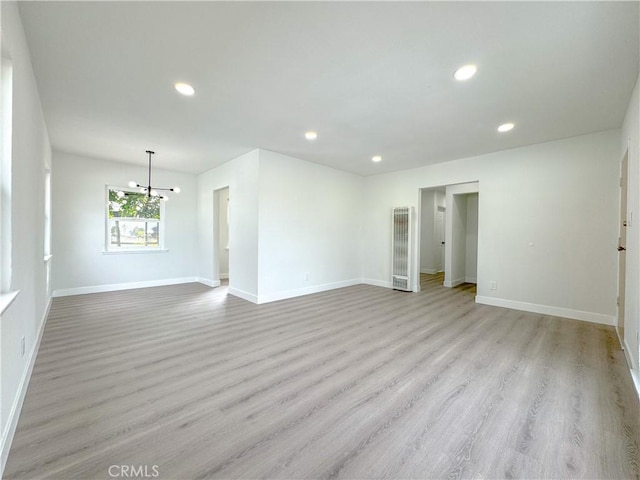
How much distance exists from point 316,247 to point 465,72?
3.82 meters

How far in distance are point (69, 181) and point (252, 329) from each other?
15.8 ft

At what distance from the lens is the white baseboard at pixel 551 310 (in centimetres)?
362

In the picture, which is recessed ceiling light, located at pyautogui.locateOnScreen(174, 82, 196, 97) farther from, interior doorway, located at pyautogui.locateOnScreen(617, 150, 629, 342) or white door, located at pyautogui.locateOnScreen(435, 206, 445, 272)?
white door, located at pyautogui.locateOnScreen(435, 206, 445, 272)

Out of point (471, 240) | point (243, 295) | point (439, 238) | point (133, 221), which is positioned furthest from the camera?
point (439, 238)

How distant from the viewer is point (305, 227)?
5285mm

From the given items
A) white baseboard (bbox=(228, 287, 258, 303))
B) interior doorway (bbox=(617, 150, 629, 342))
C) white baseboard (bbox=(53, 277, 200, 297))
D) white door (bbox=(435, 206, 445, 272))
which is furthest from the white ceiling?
white door (bbox=(435, 206, 445, 272))

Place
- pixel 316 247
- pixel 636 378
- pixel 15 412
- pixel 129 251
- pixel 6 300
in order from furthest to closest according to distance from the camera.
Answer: pixel 129 251 → pixel 316 247 → pixel 636 378 → pixel 15 412 → pixel 6 300

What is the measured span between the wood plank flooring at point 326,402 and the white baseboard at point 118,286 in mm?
1957

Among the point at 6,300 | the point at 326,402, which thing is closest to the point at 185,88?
the point at 6,300

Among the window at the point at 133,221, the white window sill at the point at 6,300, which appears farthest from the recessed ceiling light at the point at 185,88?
the window at the point at 133,221

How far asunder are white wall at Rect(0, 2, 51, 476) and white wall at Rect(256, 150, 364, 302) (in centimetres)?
268

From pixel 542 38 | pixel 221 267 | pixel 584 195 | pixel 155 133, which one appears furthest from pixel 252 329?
pixel 584 195

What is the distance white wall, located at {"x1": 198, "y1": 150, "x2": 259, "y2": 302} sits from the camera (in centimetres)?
464

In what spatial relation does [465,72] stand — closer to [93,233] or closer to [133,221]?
[133,221]
